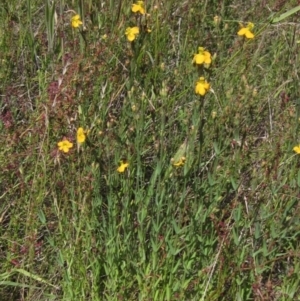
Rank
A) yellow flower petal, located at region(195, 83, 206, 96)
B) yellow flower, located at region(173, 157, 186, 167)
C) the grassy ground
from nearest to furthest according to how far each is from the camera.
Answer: yellow flower petal, located at region(195, 83, 206, 96), yellow flower, located at region(173, 157, 186, 167), the grassy ground

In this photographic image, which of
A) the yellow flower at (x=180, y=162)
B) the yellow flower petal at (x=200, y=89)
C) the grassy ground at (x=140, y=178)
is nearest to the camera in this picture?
the yellow flower petal at (x=200, y=89)

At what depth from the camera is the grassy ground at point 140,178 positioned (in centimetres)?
188

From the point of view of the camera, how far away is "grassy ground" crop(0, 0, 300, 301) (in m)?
1.88

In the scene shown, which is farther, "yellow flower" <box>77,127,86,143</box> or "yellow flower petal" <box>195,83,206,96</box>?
→ "yellow flower" <box>77,127,86,143</box>

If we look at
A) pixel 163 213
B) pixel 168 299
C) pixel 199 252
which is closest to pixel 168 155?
pixel 163 213

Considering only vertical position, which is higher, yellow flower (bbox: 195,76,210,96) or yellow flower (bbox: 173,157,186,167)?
yellow flower (bbox: 195,76,210,96)

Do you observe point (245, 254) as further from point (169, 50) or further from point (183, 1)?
point (183, 1)

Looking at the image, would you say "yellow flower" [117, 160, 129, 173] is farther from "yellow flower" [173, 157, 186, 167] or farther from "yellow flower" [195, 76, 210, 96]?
"yellow flower" [195, 76, 210, 96]

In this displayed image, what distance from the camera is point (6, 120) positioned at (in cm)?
240

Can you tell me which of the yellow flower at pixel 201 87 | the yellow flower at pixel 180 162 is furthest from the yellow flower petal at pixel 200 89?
the yellow flower at pixel 180 162

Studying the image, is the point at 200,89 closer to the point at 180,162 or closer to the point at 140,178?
the point at 180,162

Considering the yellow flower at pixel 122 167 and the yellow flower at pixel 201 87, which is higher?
the yellow flower at pixel 201 87

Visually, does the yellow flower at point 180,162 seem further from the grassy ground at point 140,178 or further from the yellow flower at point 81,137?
the yellow flower at point 81,137

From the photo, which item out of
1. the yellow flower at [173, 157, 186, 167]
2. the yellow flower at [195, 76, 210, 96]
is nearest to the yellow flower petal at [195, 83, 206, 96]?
the yellow flower at [195, 76, 210, 96]
